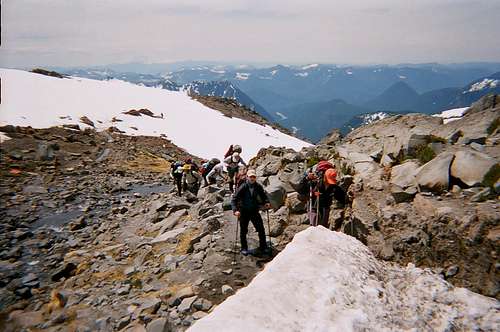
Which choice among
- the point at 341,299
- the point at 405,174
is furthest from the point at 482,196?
the point at 341,299

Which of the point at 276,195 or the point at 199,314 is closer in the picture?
the point at 199,314

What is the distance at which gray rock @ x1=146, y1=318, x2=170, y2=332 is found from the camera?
859cm

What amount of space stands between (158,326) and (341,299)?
511 centimetres

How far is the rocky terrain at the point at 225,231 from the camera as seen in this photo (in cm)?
900

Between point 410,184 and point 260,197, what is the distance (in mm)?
5209

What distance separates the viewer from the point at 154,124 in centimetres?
6053

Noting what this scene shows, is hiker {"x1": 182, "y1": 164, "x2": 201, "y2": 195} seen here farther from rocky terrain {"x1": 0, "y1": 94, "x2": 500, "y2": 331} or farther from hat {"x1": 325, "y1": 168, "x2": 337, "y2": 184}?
hat {"x1": 325, "y1": 168, "x2": 337, "y2": 184}

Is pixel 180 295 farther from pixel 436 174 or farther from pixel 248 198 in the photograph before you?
pixel 436 174

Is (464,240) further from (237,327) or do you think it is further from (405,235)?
(237,327)

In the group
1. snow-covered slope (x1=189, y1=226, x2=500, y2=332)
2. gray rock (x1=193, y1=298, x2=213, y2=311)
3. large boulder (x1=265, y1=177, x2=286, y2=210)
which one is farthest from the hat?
gray rock (x1=193, y1=298, x2=213, y2=311)

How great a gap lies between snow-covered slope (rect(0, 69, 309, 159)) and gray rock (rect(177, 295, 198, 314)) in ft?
138

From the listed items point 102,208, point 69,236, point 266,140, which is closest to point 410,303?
point 69,236

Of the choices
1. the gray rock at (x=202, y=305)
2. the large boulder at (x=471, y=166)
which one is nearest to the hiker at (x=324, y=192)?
the large boulder at (x=471, y=166)

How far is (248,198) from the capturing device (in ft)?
37.8
